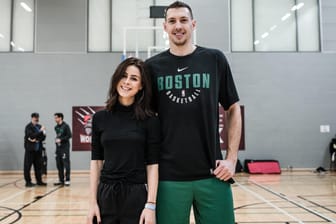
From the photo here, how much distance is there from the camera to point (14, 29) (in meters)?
11.3

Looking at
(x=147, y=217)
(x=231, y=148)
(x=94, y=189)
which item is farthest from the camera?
(x=231, y=148)

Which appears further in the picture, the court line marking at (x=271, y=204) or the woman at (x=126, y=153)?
the court line marking at (x=271, y=204)

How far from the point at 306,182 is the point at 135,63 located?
7969 mm

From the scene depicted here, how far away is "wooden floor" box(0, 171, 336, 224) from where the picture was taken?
188 inches

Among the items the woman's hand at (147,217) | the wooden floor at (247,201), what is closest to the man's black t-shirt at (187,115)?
the woman's hand at (147,217)

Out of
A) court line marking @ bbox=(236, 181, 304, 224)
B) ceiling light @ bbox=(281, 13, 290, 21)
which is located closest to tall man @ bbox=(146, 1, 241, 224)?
court line marking @ bbox=(236, 181, 304, 224)

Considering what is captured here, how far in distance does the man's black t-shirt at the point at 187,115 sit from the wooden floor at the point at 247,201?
303 centimetres

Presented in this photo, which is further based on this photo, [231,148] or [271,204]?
[271,204]

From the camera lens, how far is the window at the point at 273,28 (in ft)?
37.9

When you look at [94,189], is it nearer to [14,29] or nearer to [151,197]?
[151,197]

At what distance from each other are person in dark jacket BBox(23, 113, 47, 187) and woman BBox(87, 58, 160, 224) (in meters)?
6.95

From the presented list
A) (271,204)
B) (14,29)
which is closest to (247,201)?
(271,204)

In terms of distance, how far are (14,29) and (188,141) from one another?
11.1 meters

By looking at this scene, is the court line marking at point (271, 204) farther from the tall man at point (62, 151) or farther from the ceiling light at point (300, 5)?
the ceiling light at point (300, 5)
